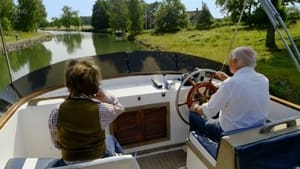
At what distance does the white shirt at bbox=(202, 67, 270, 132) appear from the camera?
5.00 ft

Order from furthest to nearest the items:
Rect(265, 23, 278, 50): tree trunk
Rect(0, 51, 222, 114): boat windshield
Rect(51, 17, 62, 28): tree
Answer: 1. Rect(51, 17, 62, 28): tree
2. Rect(265, 23, 278, 50): tree trunk
3. Rect(0, 51, 222, 114): boat windshield

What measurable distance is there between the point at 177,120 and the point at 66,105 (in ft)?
4.91

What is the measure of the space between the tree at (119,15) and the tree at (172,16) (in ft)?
19.6

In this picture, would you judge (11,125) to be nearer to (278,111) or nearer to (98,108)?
(98,108)

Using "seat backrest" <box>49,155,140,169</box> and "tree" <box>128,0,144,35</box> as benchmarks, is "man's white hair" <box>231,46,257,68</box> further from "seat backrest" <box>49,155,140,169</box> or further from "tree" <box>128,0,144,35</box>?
"tree" <box>128,0,144,35</box>

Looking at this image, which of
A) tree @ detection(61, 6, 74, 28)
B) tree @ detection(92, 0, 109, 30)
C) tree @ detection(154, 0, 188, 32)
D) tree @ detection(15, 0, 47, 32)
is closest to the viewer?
tree @ detection(154, 0, 188, 32)

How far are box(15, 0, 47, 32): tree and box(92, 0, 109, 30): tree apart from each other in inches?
556

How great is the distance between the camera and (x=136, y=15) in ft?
101

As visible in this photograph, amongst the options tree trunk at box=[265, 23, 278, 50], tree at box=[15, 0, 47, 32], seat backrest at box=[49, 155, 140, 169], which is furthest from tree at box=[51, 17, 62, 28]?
seat backrest at box=[49, 155, 140, 169]

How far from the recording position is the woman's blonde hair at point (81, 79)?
4.10 feet

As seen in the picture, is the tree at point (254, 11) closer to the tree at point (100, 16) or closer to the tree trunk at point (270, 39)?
the tree trunk at point (270, 39)

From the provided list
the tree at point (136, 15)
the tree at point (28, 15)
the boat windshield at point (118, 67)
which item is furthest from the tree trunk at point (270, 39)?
the tree at point (28, 15)

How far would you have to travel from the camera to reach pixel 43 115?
7.02 feet

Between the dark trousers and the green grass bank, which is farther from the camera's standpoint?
the green grass bank
